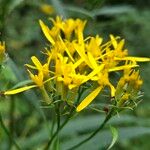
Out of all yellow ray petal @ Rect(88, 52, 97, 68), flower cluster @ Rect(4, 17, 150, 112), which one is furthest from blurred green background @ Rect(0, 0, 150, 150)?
yellow ray petal @ Rect(88, 52, 97, 68)

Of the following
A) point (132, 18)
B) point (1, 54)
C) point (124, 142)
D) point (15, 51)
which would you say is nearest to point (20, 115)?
point (15, 51)

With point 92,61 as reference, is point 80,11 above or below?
above

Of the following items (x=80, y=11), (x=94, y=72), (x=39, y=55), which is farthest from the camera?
(x=39, y=55)

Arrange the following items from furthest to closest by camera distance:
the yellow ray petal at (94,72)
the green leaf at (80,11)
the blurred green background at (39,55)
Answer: the blurred green background at (39,55)
the green leaf at (80,11)
the yellow ray petal at (94,72)

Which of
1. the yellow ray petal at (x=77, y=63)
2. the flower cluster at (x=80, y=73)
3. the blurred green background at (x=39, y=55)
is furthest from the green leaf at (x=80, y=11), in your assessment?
the yellow ray petal at (x=77, y=63)

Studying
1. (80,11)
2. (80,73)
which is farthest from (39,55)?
(80,73)

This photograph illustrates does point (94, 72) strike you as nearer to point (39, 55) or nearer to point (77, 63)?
point (77, 63)

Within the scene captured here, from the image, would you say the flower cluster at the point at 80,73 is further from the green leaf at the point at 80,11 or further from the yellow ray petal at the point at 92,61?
the green leaf at the point at 80,11

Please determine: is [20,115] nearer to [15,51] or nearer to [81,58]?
[15,51]

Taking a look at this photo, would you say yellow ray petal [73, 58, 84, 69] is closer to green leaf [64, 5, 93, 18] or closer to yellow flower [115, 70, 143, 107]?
yellow flower [115, 70, 143, 107]
